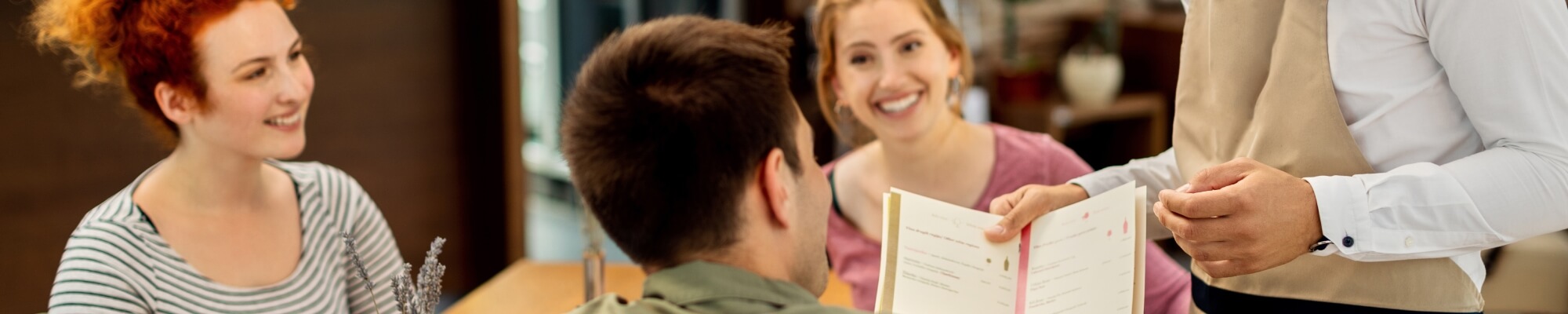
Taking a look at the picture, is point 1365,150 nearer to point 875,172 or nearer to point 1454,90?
point 1454,90

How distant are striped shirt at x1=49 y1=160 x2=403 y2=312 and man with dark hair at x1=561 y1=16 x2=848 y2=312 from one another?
47 cm

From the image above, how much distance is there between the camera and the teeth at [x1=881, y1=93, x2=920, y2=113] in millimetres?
1931

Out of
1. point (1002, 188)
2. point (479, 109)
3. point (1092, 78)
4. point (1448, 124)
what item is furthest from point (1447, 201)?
point (1092, 78)

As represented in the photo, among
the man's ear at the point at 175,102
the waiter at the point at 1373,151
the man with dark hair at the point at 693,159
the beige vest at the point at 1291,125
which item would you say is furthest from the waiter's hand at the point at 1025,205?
the man's ear at the point at 175,102

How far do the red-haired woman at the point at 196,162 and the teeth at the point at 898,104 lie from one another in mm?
856

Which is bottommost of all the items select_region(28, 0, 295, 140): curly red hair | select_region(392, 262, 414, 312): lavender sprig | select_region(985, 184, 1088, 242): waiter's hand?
select_region(392, 262, 414, 312): lavender sprig

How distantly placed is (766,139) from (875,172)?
0.85m

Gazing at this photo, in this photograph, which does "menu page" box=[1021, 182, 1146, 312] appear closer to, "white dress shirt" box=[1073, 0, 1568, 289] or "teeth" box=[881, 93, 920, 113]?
"white dress shirt" box=[1073, 0, 1568, 289]

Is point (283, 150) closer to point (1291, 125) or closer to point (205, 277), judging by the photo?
point (205, 277)

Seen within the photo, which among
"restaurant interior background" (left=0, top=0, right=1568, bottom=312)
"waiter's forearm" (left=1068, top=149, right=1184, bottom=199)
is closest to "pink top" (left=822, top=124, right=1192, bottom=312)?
"restaurant interior background" (left=0, top=0, right=1568, bottom=312)

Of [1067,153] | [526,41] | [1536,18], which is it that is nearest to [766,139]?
[1536,18]

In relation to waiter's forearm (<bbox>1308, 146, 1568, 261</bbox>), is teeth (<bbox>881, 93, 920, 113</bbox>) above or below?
below

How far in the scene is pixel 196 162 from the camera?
4.53 ft

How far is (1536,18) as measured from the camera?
3.52 feet
